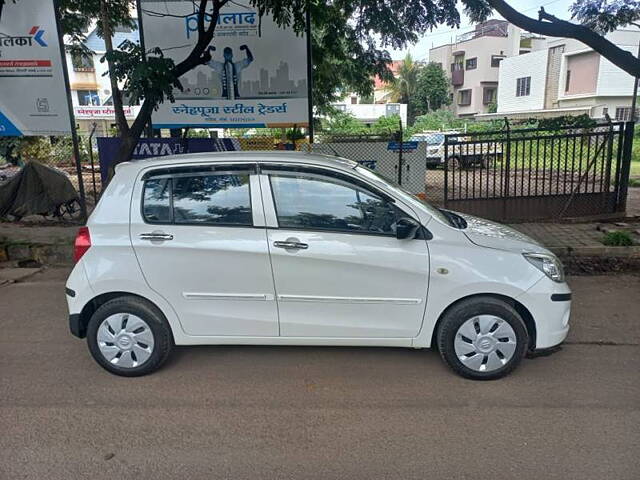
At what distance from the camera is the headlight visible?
11.4 ft

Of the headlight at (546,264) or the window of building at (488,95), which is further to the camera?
the window of building at (488,95)

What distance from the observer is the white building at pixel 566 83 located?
28344mm

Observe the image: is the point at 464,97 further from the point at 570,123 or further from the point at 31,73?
the point at 31,73

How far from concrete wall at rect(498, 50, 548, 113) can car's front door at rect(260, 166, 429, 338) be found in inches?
1364

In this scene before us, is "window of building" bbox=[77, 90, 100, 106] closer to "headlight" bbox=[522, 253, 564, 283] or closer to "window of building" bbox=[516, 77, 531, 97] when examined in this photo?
"window of building" bbox=[516, 77, 531, 97]

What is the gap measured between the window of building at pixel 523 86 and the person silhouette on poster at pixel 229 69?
31901mm

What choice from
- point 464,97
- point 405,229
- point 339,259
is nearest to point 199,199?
point 339,259

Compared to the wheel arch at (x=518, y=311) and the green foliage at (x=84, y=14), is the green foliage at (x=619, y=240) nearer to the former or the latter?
the wheel arch at (x=518, y=311)

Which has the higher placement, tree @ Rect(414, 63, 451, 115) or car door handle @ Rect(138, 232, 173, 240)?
tree @ Rect(414, 63, 451, 115)

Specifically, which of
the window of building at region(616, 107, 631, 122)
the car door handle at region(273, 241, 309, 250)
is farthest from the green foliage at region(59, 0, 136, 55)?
the window of building at region(616, 107, 631, 122)

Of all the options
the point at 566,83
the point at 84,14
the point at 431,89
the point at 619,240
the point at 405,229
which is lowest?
the point at 619,240

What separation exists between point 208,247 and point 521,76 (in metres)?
37.1

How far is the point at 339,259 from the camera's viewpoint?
11.1 feet

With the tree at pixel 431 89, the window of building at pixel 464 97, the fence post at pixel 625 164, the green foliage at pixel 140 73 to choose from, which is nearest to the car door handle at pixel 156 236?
the green foliage at pixel 140 73
